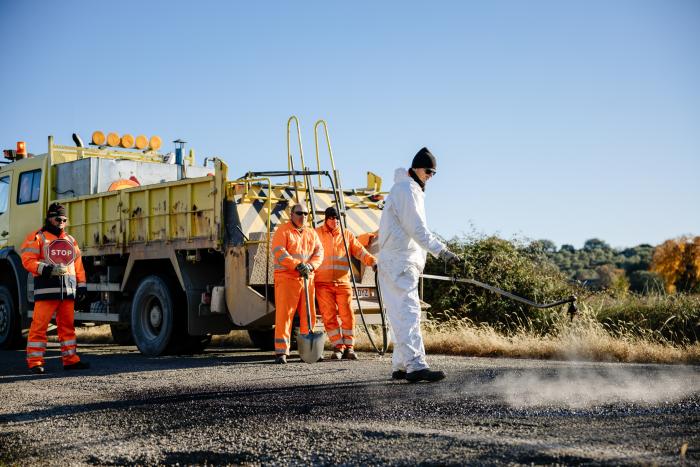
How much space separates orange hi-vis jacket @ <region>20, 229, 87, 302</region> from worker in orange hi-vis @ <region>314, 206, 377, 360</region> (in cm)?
287

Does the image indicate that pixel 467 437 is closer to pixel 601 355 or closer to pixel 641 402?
pixel 641 402

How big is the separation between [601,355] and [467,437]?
553 cm

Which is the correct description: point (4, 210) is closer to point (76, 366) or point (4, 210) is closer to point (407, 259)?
point (76, 366)

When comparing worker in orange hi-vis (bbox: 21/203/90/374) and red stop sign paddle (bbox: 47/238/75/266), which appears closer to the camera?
worker in orange hi-vis (bbox: 21/203/90/374)

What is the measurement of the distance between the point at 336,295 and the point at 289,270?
2.72 ft

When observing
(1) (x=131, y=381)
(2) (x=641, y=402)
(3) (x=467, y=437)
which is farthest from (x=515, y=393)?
(1) (x=131, y=381)

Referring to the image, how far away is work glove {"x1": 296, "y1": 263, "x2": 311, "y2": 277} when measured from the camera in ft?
29.3

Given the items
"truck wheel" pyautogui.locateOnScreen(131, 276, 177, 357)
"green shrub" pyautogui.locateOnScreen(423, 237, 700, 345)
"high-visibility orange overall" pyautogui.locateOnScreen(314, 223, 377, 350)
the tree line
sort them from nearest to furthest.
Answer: "high-visibility orange overall" pyautogui.locateOnScreen(314, 223, 377, 350) → "truck wheel" pyautogui.locateOnScreen(131, 276, 177, 357) → "green shrub" pyautogui.locateOnScreen(423, 237, 700, 345) → the tree line

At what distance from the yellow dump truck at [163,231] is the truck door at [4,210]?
0.02 metres

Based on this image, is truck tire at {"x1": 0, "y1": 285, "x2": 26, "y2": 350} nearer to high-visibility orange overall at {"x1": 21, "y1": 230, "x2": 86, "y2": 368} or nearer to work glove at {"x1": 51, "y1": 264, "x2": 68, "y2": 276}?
high-visibility orange overall at {"x1": 21, "y1": 230, "x2": 86, "y2": 368}

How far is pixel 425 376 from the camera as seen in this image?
6617 millimetres

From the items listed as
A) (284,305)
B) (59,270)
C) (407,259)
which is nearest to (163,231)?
(59,270)

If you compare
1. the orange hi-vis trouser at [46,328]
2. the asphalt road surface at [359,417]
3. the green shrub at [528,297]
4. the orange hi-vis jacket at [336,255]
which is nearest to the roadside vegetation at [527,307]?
the green shrub at [528,297]

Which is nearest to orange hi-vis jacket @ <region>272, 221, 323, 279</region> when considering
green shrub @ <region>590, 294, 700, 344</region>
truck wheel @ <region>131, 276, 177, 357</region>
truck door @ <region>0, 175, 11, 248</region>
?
truck wheel @ <region>131, 276, 177, 357</region>
